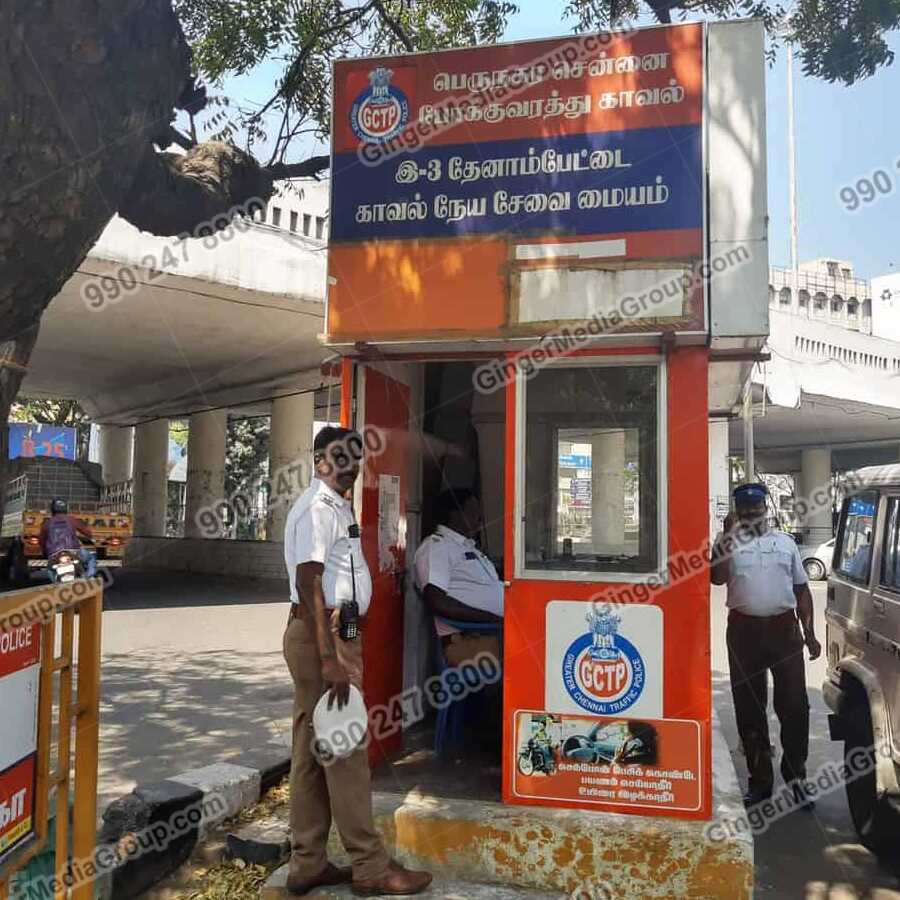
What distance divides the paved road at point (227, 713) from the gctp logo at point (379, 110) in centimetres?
362

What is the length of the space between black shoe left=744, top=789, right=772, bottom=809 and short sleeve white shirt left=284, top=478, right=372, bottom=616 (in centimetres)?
275

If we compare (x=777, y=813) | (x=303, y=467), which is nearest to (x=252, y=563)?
(x=303, y=467)

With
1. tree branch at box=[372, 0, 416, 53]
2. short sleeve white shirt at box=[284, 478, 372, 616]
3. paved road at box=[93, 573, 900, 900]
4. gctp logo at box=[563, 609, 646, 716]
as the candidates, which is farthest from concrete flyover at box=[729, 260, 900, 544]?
short sleeve white shirt at box=[284, 478, 372, 616]

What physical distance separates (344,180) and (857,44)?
4.28 metres

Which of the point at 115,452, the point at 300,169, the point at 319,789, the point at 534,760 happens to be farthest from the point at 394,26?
the point at 115,452

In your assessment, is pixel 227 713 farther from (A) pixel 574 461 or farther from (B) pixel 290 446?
(B) pixel 290 446

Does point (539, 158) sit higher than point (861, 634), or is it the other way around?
point (539, 158)

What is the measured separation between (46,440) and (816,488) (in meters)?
23.3

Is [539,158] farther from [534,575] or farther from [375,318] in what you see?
[534,575]

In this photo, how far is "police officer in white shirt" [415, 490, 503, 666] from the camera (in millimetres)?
4320

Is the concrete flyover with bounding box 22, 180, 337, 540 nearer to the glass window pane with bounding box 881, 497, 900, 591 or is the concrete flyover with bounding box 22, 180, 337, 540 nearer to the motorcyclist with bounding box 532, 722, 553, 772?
the motorcyclist with bounding box 532, 722, 553, 772

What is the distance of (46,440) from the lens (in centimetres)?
2580

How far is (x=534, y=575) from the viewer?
356 cm

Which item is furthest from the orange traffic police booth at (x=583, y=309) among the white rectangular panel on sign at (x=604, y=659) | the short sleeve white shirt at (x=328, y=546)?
the short sleeve white shirt at (x=328, y=546)
